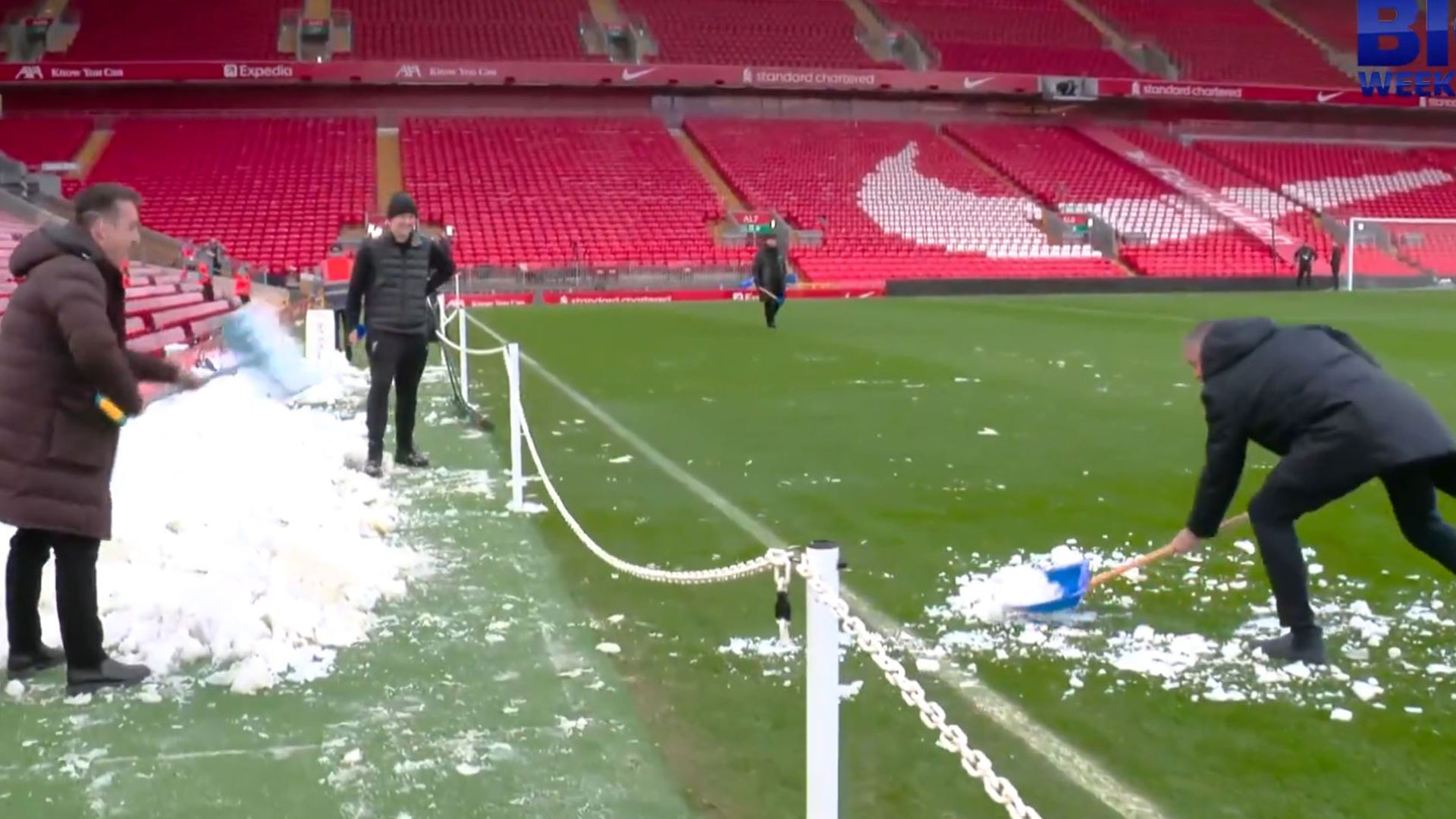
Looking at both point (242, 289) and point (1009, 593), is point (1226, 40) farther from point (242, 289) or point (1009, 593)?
point (1009, 593)

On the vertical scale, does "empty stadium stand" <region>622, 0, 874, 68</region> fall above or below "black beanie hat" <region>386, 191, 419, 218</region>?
above

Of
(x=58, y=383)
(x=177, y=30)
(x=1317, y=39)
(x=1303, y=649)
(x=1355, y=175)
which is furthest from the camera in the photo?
(x=1317, y=39)

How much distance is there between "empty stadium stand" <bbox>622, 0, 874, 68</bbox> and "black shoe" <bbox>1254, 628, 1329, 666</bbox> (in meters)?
41.3

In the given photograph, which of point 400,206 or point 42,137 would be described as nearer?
point 400,206

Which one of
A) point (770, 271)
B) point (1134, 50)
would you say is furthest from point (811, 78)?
point (770, 271)

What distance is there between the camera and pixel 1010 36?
49.5 m

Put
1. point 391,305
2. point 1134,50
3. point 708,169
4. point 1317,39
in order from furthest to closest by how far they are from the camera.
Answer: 1. point 1317,39
2. point 1134,50
3. point 708,169
4. point 391,305

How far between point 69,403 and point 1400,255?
42424 mm

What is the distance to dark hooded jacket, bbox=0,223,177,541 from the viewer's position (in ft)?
13.4

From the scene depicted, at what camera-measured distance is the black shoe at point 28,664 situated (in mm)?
4500

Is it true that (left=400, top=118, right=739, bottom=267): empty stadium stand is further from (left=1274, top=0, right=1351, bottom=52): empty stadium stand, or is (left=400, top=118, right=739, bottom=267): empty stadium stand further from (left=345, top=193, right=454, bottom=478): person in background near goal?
(left=1274, top=0, right=1351, bottom=52): empty stadium stand

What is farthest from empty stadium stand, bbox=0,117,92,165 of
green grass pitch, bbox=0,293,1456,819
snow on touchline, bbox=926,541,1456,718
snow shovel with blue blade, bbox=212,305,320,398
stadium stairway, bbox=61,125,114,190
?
snow on touchline, bbox=926,541,1456,718

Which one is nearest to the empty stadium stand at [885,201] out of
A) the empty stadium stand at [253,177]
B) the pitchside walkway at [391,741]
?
Answer: the empty stadium stand at [253,177]

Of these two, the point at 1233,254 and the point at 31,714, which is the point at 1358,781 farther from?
the point at 1233,254
